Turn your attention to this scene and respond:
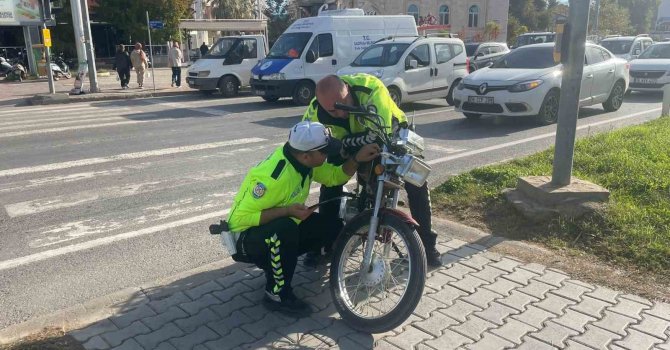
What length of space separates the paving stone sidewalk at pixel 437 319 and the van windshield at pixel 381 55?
9.91m

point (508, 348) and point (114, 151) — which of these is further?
point (114, 151)

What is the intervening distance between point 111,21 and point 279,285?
3902 centimetres

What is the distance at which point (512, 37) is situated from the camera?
6856cm

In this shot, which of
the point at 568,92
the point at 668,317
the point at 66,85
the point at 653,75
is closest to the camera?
the point at 668,317

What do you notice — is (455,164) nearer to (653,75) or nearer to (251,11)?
(653,75)

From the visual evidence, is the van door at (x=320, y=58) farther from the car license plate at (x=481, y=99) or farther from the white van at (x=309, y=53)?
the car license plate at (x=481, y=99)

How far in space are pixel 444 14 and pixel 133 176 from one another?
62325 millimetres

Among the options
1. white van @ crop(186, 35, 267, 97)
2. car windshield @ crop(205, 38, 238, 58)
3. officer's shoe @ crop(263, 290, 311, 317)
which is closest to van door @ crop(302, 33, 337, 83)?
white van @ crop(186, 35, 267, 97)

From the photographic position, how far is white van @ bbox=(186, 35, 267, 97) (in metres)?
18.0

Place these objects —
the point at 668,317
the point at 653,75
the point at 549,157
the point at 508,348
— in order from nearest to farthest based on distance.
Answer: the point at 508,348 < the point at 668,317 < the point at 549,157 < the point at 653,75

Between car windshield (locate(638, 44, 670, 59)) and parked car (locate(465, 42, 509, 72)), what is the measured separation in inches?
248

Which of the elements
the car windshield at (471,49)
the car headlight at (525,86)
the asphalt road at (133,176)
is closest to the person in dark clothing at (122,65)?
the asphalt road at (133,176)

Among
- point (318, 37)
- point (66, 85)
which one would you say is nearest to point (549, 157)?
point (318, 37)

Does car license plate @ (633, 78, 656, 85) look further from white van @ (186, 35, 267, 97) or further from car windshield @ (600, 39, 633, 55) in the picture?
white van @ (186, 35, 267, 97)
